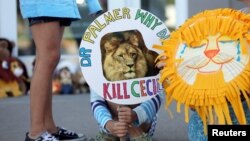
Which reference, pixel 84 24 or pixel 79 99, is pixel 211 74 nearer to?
pixel 79 99

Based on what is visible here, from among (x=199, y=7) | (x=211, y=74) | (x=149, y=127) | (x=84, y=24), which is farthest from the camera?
(x=84, y=24)

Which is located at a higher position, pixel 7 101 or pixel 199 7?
pixel 199 7

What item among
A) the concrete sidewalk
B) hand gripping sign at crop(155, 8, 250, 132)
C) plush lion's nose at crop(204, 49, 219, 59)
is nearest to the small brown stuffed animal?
the concrete sidewalk

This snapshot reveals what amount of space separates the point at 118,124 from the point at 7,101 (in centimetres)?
220

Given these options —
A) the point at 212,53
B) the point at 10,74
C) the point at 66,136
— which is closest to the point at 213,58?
the point at 212,53

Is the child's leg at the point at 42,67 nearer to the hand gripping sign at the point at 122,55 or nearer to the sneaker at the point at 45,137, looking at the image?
the sneaker at the point at 45,137

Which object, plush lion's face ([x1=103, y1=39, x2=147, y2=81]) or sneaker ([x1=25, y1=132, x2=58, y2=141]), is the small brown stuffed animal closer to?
sneaker ([x1=25, y1=132, x2=58, y2=141])

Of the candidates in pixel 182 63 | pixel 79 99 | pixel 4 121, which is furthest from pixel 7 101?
pixel 182 63

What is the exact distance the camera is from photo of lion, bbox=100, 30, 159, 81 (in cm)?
184

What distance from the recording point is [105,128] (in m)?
1.95

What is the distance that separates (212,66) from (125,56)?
1.73 feet

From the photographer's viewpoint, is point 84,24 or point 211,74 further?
point 84,24

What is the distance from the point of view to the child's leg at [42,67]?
196 cm

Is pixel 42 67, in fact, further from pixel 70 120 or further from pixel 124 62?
pixel 70 120
